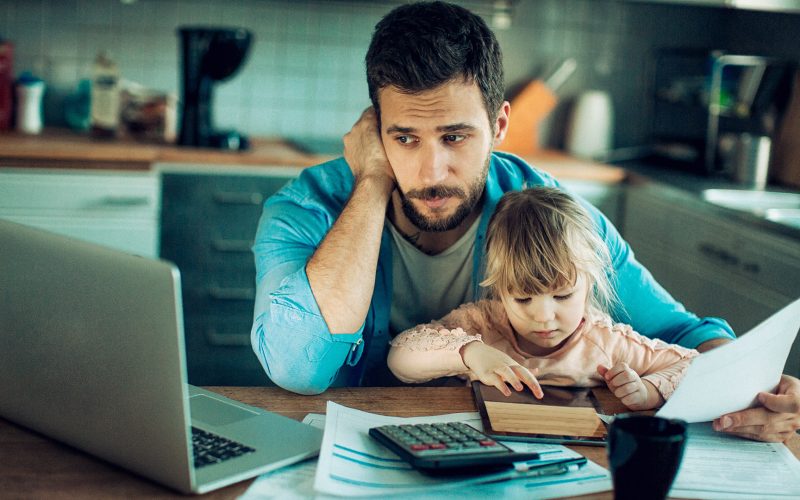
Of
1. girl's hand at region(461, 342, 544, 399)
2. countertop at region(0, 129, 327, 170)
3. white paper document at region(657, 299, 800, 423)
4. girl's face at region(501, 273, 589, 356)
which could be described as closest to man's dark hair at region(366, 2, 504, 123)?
girl's face at region(501, 273, 589, 356)

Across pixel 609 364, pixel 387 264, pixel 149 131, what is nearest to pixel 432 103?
pixel 387 264

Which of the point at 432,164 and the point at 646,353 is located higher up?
the point at 432,164

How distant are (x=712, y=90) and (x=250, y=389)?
8.43 ft

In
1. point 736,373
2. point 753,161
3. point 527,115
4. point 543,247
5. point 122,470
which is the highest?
point 527,115

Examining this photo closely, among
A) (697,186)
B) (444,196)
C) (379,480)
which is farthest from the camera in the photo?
(697,186)

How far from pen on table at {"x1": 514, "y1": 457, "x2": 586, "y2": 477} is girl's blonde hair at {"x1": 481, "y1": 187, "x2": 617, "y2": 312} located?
0.47 meters

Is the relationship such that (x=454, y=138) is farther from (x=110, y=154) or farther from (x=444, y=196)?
(x=110, y=154)

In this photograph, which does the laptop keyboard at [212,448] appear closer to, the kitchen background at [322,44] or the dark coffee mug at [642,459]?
the dark coffee mug at [642,459]

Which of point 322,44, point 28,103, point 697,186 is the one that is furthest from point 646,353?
point 28,103

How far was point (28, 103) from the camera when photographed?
11.2 ft

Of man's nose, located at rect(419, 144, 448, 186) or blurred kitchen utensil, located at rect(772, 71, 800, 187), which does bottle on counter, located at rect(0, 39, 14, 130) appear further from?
blurred kitchen utensil, located at rect(772, 71, 800, 187)

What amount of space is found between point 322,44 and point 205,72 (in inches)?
24.0

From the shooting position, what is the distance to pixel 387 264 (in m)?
1.83

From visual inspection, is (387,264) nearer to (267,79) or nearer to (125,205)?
(125,205)
